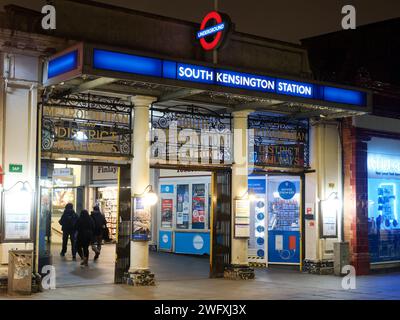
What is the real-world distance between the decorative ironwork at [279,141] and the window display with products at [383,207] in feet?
7.18

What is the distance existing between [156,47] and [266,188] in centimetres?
647

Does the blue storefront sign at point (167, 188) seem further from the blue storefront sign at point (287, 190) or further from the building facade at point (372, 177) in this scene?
the building facade at point (372, 177)

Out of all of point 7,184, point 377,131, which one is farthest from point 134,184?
point 377,131

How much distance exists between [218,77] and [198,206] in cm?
935

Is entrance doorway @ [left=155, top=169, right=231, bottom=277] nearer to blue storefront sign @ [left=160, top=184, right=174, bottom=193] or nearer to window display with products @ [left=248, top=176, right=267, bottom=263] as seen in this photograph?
blue storefront sign @ [left=160, top=184, right=174, bottom=193]

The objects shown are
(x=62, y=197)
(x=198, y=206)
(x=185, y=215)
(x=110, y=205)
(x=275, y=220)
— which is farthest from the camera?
(x=62, y=197)

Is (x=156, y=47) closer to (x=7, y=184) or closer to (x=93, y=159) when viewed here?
(x=93, y=159)

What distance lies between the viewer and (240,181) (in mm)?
16359

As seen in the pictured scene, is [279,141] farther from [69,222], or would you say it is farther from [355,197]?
[69,222]

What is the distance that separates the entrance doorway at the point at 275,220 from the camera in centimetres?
1891

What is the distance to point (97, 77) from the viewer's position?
1198cm

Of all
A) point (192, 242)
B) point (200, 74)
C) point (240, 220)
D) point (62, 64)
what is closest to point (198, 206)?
point (192, 242)

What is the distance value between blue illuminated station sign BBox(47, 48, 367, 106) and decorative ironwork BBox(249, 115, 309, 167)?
89.4 inches

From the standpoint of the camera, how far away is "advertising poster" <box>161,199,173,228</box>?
22969mm
